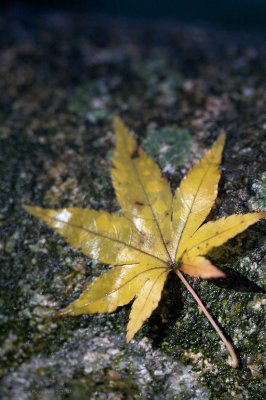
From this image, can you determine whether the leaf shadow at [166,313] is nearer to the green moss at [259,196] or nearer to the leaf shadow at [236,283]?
the leaf shadow at [236,283]

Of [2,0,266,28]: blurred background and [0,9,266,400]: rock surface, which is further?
[2,0,266,28]: blurred background

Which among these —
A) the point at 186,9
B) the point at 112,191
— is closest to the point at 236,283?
the point at 112,191

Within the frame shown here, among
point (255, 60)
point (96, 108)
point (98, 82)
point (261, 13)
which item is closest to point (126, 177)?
point (96, 108)

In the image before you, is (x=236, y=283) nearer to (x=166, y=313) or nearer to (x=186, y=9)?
(x=166, y=313)

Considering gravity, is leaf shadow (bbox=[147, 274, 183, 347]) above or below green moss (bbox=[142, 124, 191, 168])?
below

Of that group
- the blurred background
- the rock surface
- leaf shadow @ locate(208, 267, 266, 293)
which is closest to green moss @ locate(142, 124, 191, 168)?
the rock surface

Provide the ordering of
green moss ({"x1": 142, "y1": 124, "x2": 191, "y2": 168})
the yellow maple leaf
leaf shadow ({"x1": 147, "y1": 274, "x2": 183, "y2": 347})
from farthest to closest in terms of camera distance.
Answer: green moss ({"x1": 142, "y1": 124, "x2": 191, "y2": 168}), leaf shadow ({"x1": 147, "y1": 274, "x2": 183, "y2": 347}), the yellow maple leaf

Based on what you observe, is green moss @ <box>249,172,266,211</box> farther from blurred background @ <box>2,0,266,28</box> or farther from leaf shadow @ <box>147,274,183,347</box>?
blurred background @ <box>2,0,266,28</box>
